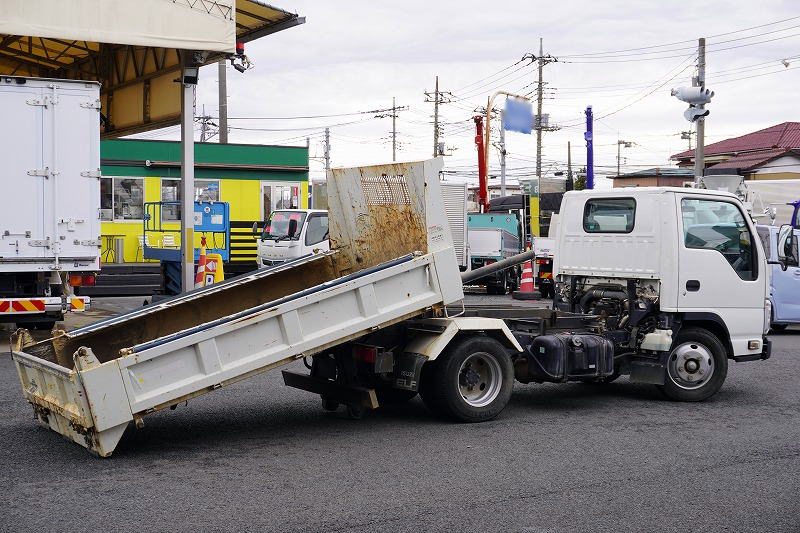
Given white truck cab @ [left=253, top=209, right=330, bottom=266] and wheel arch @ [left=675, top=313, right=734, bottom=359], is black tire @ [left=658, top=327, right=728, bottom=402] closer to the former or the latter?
wheel arch @ [left=675, top=313, right=734, bottom=359]

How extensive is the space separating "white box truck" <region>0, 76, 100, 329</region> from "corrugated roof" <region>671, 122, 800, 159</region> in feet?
135

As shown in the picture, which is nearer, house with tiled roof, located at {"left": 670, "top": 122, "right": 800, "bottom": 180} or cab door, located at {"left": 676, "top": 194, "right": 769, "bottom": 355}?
cab door, located at {"left": 676, "top": 194, "right": 769, "bottom": 355}

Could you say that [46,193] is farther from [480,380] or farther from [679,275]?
[679,275]

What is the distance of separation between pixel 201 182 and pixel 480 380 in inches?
867

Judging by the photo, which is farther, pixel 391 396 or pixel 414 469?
pixel 391 396

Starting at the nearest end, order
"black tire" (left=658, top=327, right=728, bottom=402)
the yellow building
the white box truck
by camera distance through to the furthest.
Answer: "black tire" (left=658, top=327, right=728, bottom=402) → the white box truck → the yellow building

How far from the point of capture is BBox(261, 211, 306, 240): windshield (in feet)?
77.9

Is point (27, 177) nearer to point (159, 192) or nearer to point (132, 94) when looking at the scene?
point (132, 94)

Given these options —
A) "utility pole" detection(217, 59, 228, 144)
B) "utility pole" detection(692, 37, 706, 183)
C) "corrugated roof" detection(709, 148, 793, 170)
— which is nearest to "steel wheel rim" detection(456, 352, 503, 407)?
"utility pole" detection(692, 37, 706, 183)

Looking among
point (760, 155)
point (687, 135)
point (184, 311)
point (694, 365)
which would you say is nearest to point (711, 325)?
point (694, 365)

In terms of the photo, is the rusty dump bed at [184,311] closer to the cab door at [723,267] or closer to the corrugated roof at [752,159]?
the cab door at [723,267]

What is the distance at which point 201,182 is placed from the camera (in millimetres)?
29391

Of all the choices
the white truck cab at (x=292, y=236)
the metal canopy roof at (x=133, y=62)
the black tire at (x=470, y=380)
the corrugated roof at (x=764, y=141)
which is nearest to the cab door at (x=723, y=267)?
the black tire at (x=470, y=380)

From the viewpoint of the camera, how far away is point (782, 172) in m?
42.2
